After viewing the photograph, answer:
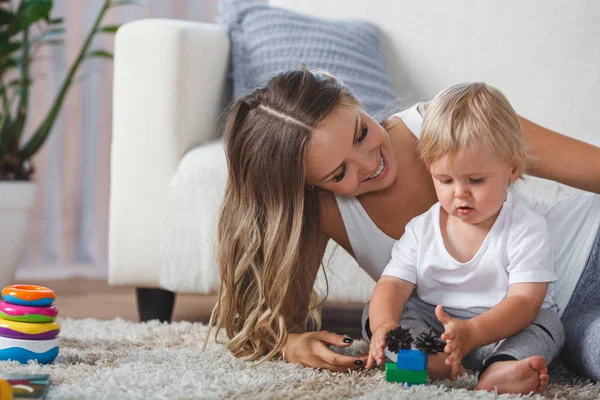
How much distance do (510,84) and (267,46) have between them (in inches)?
23.5

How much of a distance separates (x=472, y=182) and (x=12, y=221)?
4.68 ft

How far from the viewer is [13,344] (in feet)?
3.54

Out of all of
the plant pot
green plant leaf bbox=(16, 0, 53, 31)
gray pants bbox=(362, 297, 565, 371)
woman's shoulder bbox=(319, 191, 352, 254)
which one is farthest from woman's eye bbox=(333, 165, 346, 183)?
green plant leaf bbox=(16, 0, 53, 31)

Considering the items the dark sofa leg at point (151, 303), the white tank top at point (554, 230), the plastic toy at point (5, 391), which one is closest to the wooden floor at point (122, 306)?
the dark sofa leg at point (151, 303)

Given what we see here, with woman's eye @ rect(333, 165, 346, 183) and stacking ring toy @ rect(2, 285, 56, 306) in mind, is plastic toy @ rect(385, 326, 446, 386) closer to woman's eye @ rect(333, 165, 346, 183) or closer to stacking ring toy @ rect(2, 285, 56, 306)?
woman's eye @ rect(333, 165, 346, 183)

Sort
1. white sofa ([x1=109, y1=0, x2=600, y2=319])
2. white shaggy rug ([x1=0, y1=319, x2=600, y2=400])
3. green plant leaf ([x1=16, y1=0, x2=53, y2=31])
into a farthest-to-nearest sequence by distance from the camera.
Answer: green plant leaf ([x1=16, y1=0, x2=53, y2=31]) → white sofa ([x1=109, y1=0, x2=600, y2=319]) → white shaggy rug ([x1=0, y1=319, x2=600, y2=400])

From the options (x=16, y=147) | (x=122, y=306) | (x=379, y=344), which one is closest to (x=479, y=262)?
(x=379, y=344)

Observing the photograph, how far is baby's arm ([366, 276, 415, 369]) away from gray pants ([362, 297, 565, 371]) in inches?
1.0

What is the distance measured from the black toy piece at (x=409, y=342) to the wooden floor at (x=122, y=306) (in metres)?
0.66

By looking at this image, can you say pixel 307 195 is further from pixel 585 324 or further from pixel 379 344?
pixel 585 324

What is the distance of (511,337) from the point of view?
3.33 ft

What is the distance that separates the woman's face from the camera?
113cm

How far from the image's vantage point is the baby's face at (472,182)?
1029 millimetres

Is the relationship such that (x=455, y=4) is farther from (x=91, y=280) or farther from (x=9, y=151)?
(x=91, y=280)
